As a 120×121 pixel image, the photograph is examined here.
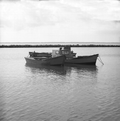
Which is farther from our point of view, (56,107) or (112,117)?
(56,107)

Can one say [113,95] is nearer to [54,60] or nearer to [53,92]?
[53,92]

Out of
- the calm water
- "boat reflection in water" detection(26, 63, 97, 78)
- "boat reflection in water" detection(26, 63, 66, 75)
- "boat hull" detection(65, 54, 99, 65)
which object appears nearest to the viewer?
the calm water

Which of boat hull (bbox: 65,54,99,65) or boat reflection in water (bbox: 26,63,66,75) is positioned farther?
boat hull (bbox: 65,54,99,65)

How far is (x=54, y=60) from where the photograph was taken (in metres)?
34.4

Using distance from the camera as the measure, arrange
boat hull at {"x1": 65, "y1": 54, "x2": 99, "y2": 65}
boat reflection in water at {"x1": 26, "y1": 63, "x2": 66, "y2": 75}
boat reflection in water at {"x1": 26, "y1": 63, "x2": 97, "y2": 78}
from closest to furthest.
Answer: boat reflection in water at {"x1": 26, "y1": 63, "x2": 97, "y2": 78} < boat reflection in water at {"x1": 26, "y1": 63, "x2": 66, "y2": 75} < boat hull at {"x1": 65, "y1": 54, "x2": 99, "y2": 65}

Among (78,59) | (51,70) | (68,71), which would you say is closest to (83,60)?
(78,59)

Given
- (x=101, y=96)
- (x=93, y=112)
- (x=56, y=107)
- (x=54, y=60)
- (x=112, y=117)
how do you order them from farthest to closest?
(x=54, y=60) → (x=101, y=96) → (x=56, y=107) → (x=93, y=112) → (x=112, y=117)

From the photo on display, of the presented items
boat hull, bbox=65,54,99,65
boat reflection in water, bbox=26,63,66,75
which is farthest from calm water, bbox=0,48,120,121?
boat hull, bbox=65,54,99,65

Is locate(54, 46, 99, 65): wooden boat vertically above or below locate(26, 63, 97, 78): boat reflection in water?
above

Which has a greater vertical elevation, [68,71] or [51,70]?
[51,70]

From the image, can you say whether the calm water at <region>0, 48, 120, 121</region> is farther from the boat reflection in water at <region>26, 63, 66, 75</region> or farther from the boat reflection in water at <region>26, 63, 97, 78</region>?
the boat reflection in water at <region>26, 63, 66, 75</region>

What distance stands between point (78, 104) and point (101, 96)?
8.32 feet

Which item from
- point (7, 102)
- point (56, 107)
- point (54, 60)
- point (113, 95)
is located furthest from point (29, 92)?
point (54, 60)

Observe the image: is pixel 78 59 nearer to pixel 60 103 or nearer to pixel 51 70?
pixel 51 70
